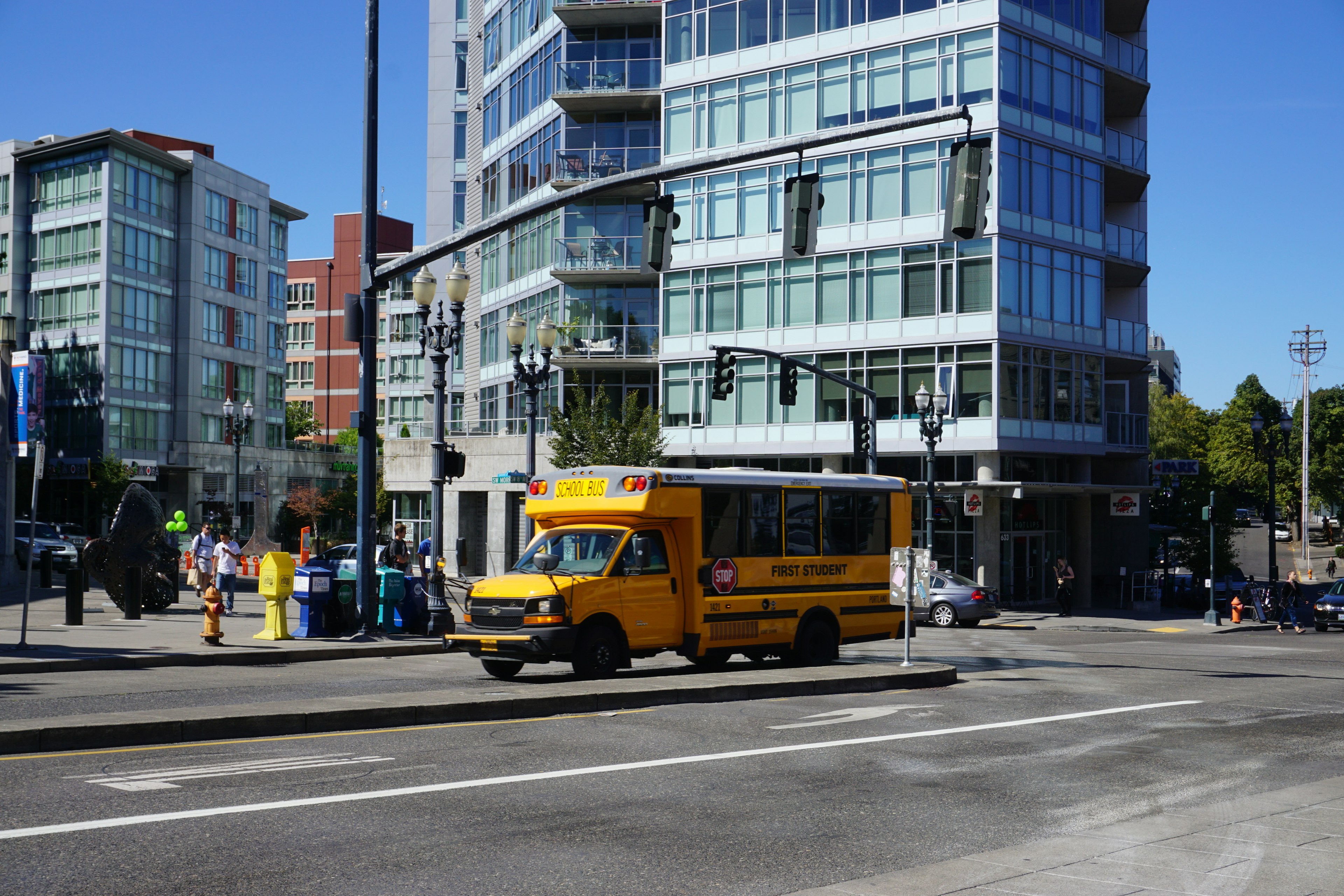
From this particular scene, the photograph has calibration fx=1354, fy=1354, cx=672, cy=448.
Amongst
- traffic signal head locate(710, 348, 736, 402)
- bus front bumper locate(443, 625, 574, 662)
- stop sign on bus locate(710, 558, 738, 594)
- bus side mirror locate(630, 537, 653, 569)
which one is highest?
traffic signal head locate(710, 348, 736, 402)

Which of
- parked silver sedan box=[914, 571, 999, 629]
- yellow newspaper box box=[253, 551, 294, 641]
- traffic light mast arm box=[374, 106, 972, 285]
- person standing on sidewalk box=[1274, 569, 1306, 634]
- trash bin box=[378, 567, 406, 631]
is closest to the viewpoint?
traffic light mast arm box=[374, 106, 972, 285]

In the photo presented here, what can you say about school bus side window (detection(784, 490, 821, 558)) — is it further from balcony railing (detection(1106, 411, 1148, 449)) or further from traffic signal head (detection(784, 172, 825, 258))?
balcony railing (detection(1106, 411, 1148, 449))

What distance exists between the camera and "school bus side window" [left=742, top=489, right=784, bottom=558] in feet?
61.9

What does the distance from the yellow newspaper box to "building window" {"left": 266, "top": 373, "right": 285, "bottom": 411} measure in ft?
221

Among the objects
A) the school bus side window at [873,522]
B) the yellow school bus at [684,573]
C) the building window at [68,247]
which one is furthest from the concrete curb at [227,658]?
the building window at [68,247]

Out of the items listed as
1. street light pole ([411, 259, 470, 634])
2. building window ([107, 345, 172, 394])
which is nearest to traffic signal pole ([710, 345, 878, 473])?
street light pole ([411, 259, 470, 634])

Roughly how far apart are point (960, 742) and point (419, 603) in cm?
1365

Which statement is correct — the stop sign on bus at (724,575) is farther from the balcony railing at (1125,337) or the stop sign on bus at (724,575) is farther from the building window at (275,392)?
the building window at (275,392)

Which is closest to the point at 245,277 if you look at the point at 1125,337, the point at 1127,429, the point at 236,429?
the point at 236,429

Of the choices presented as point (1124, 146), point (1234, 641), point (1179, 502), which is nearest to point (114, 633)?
point (1234, 641)

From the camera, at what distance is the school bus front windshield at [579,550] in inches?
688

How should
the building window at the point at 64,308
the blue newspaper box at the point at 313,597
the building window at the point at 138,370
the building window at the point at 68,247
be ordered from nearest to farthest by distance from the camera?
the blue newspaper box at the point at 313,597
the building window at the point at 68,247
the building window at the point at 64,308
the building window at the point at 138,370

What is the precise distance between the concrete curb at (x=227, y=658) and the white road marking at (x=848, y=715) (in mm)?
9248

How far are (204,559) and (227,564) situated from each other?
139 inches
